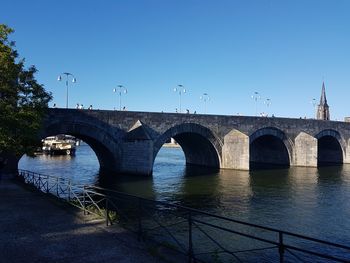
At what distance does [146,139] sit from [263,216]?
21.0m

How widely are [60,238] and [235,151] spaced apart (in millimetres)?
39871

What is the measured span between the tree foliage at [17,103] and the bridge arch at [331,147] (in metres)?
49.2

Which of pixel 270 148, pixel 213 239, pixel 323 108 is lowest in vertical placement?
pixel 213 239

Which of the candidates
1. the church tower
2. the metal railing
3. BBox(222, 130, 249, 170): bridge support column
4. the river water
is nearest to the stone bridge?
BBox(222, 130, 249, 170): bridge support column

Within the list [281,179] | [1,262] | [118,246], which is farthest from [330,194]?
[1,262]

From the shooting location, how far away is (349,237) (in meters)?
17.0

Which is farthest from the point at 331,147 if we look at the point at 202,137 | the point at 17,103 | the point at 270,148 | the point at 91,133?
the point at 17,103

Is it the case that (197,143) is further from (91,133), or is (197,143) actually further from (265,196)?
(265,196)

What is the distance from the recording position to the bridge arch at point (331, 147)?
62.7m

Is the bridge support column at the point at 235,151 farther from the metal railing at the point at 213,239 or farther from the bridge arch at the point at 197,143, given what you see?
the metal railing at the point at 213,239

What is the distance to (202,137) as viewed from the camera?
49531 millimetres

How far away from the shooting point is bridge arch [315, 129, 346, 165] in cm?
6272

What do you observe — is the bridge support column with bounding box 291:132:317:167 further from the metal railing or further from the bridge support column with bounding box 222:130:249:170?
the metal railing

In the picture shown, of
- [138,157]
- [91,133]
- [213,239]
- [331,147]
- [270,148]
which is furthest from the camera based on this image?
[331,147]
